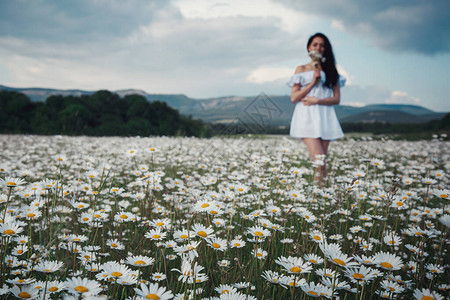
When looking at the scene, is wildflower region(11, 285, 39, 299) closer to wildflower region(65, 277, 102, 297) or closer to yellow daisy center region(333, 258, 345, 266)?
wildflower region(65, 277, 102, 297)

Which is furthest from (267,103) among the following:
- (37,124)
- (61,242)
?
(37,124)

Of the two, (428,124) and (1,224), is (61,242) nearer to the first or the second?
(1,224)

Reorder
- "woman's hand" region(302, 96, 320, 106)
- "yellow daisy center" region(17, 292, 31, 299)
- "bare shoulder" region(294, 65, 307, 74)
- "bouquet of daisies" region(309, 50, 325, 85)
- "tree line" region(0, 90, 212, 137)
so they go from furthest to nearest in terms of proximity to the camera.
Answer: "tree line" region(0, 90, 212, 137) → "bare shoulder" region(294, 65, 307, 74) → "woman's hand" region(302, 96, 320, 106) → "bouquet of daisies" region(309, 50, 325, 85) → "yellow daisy center" region(17, 292, 31, 299)

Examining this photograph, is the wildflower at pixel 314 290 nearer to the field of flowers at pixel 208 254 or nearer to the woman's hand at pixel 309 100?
the field of flowers at pixel 208 254

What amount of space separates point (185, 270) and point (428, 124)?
120ft

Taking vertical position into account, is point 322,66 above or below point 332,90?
above

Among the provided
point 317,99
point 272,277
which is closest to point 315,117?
point 317,99

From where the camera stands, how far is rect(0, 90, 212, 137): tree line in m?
26.1

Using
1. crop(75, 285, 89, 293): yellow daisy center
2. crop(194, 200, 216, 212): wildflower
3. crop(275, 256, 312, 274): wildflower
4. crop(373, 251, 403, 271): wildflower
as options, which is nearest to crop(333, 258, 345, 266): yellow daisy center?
crop(275, 256, 312, 274): wildflower

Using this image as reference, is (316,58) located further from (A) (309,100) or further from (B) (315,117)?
(B) (315,117)

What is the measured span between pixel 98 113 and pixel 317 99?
3273 centimetres

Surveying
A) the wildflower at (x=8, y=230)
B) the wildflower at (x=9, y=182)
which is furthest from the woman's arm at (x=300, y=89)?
the wildflower at (x=8, y=230)

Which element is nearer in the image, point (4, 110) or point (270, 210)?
point (270, 210)

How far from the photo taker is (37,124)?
1025 inches
